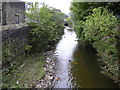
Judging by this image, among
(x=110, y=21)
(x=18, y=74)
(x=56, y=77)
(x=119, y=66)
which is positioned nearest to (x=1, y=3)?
(x=18, y=74)

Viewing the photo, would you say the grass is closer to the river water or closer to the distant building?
the river water

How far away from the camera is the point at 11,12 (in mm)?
12172

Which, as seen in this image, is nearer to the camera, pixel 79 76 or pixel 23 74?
pixel 23 74

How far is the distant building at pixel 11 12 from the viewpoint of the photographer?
36.7 feet

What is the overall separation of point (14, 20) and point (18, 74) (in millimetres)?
8173

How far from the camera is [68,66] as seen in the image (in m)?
8.32

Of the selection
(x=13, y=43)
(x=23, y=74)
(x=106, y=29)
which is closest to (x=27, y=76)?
(x=23, y=74)

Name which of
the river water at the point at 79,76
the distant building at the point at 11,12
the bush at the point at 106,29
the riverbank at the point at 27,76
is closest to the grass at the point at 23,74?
the riverbank at the point at 27,76

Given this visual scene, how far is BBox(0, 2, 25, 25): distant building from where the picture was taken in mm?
11181

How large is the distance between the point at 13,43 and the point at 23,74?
2.09 metres

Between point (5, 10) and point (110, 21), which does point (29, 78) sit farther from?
point (5, 10)

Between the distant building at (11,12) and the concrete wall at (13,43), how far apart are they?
336cm

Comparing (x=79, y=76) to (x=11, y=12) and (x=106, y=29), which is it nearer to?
(x=106, y=29)

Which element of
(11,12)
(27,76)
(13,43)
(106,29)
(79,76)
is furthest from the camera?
(11,12)
